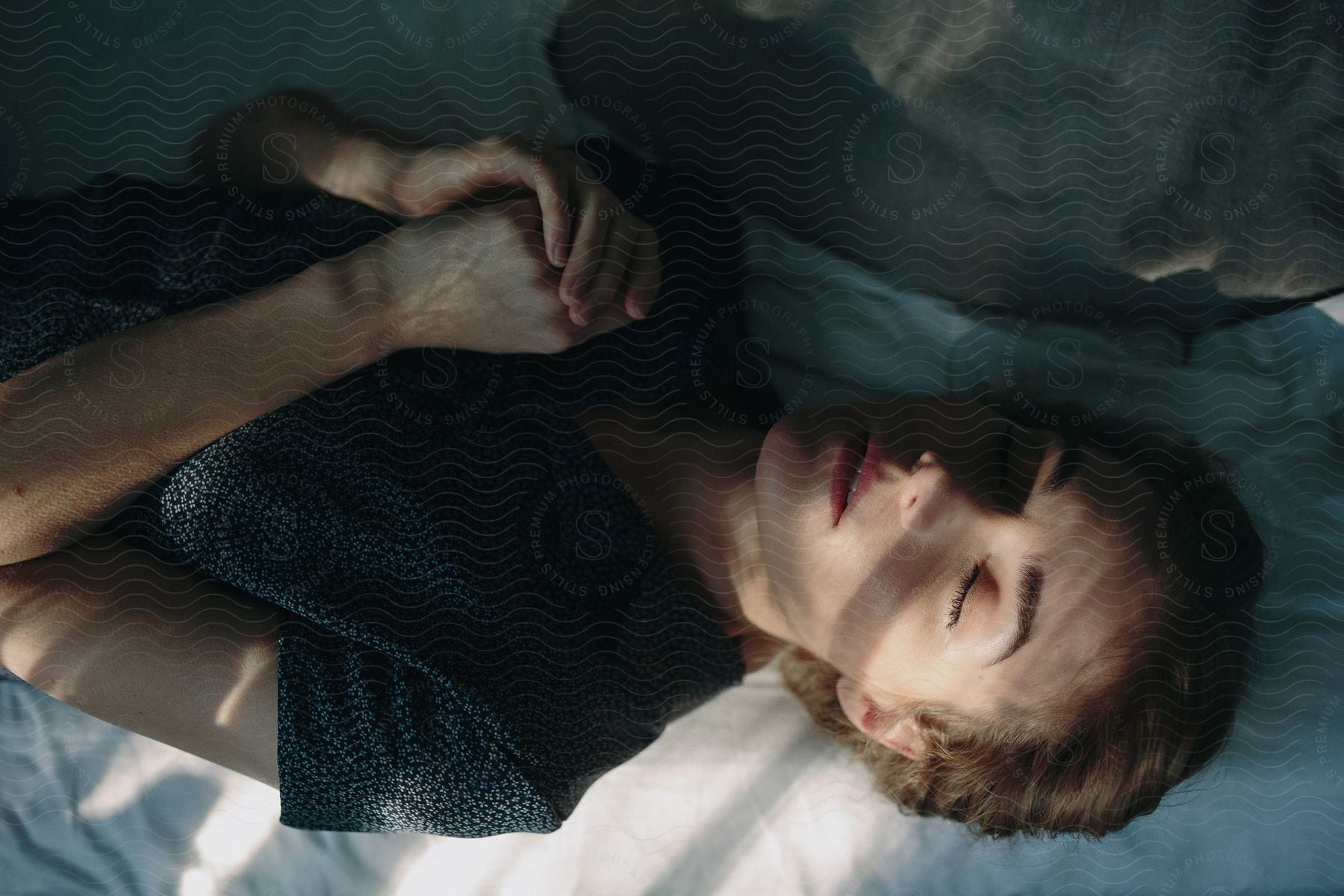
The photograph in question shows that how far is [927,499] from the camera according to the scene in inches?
17.5

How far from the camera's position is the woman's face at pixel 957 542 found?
441 mm

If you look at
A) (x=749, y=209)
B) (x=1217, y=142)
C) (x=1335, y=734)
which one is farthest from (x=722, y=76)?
(x=1335, y=734)

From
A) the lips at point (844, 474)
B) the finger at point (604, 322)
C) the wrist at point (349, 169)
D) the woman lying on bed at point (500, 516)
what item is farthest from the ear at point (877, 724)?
the wrist at point (349, 169)

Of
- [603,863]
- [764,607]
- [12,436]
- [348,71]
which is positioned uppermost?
[348,71]

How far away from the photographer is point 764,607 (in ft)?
1.64

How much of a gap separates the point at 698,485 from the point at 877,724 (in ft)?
0.55

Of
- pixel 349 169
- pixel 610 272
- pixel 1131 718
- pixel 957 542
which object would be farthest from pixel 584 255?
pixel 1131 718

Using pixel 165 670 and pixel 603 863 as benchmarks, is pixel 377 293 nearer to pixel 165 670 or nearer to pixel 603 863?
pixel 165 670

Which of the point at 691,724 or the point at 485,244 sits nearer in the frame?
the point at 485,244

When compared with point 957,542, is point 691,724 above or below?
below

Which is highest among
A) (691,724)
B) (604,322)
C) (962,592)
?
(604,322)

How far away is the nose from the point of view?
44 centimetres

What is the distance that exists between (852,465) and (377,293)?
0.82ft

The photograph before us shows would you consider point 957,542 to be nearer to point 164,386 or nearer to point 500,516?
point 500,516
